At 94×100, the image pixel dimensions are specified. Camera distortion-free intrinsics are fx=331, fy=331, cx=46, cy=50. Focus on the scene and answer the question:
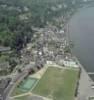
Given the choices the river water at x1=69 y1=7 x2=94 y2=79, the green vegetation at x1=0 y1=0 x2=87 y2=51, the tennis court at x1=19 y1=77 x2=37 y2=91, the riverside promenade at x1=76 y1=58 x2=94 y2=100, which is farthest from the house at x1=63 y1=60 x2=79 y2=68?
the green vegetation at x1=0 y1=0 x2=87 y2=51

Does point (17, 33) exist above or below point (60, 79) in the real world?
above

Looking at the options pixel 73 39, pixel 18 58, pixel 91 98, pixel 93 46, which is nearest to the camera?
pixel 91 98

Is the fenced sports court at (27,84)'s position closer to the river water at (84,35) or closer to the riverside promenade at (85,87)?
the riverside promenade at (85,87)

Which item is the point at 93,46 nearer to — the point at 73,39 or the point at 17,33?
the point at 73,39

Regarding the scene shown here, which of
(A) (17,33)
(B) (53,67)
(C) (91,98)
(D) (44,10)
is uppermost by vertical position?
(D) (44,10)

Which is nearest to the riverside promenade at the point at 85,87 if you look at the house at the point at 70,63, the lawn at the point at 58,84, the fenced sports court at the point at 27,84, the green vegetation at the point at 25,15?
the lawn at the point at 58,84

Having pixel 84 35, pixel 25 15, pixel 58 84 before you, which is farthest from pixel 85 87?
pixel 25 15

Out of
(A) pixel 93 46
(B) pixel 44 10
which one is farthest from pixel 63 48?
(B) pixel 44 10
